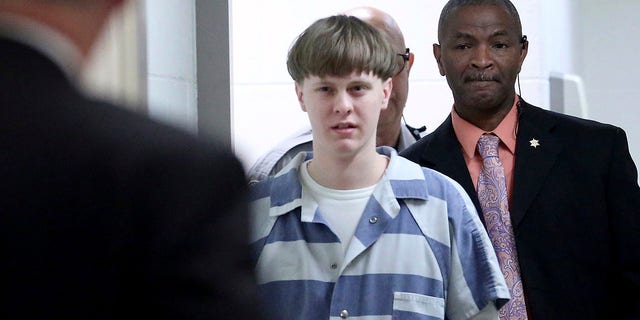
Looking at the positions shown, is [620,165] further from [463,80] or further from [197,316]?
[197,316]

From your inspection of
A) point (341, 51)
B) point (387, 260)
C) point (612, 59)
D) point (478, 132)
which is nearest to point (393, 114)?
point (478, 132)

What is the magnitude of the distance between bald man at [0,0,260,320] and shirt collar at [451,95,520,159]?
191cm

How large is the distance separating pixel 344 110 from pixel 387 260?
1.02ft

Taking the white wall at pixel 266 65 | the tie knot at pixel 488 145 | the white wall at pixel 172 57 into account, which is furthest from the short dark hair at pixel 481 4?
the white wall at pixel 266 65

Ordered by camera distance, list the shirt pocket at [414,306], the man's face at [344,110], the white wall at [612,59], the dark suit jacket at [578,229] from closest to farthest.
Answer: the shirt pocket at [414,306]
the man's face at [344,110]
the dark suit jacket at [578,229]
the white wall at [612,59]

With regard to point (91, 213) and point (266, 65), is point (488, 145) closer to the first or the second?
point (91, 213)

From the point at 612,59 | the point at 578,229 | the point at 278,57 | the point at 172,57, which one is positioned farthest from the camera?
the point at 612,59

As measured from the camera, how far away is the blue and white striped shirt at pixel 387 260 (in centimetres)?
221

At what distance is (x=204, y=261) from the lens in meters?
0.95

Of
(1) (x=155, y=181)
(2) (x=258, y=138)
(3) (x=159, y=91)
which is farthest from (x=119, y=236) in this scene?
(2) (x=258, y=138)

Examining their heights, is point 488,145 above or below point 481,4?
below

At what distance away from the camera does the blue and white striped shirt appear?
7.25 ft

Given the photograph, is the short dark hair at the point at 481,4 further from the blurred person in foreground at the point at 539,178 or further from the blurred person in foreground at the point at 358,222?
the blurred person in foreground at the point at 358,222

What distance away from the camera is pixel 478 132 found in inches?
111
